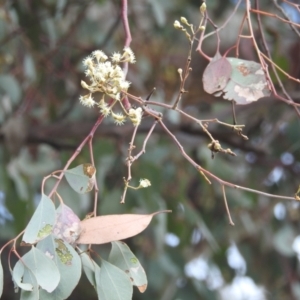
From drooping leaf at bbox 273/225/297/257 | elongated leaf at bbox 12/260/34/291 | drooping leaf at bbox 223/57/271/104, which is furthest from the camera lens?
drooping leaf at bbox 273/225/297/257

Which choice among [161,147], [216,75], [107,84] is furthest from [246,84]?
[161,147]

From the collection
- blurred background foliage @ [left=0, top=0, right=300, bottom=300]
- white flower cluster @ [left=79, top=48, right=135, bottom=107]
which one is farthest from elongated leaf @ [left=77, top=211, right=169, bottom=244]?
blurred background foliage @ [left=0, top=0, right=300, bottom=300]

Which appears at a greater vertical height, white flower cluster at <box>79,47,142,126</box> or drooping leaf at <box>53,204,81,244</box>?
white flower cluster at <box>79,47,142,126</box>

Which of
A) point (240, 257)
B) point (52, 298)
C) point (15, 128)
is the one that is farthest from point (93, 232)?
point (240, 257)

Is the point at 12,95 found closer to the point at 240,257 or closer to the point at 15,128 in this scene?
the point at 15,128

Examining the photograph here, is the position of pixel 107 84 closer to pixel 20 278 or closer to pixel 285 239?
pixel 20 278

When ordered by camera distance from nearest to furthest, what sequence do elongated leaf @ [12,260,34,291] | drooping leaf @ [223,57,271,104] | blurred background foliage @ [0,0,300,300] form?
elongated leaf @ [12,260,34,291], drooping leaf @ [223,57,271,104], blurred background foliage @ [0,0,300,300]

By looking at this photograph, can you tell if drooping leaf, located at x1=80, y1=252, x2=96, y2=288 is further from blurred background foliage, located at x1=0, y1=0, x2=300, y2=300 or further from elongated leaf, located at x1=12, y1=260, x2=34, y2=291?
blurred background foliage, located at x1=0, y1=0, x2=300, y2=300

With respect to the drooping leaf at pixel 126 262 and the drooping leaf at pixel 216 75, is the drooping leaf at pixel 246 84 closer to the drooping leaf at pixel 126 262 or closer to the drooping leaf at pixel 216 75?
the drooping leaf at pixel 216 75
